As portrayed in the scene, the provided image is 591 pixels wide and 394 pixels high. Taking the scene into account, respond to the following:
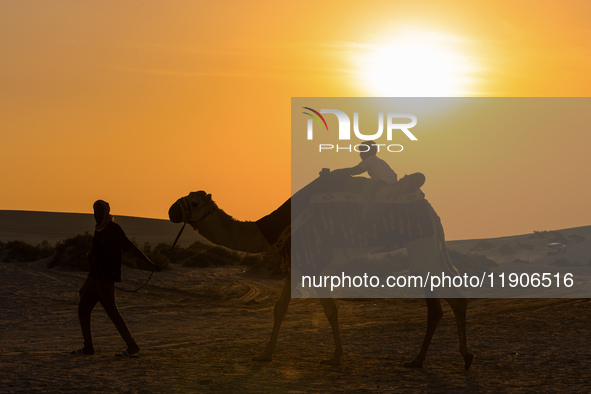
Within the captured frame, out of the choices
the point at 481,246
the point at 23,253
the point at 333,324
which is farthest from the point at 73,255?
the point at 481,246

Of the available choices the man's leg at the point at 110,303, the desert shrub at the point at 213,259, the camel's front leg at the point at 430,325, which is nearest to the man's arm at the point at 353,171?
the camel's front leg at the point at 430,325

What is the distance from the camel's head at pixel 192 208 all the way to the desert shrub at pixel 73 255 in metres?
19.3

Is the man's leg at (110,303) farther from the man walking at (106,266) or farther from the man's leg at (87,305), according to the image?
the man's leg at (87,305)

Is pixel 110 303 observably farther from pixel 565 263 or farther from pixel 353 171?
pixel 565 263

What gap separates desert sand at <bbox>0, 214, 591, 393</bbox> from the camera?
9.93m

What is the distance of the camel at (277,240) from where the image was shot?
1113 centimetres

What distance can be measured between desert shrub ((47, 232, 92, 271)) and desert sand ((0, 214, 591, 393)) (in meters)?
4.41

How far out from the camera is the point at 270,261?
111ft

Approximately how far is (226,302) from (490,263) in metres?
21.1

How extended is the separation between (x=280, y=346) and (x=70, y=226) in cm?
10374

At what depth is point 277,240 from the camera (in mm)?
11359

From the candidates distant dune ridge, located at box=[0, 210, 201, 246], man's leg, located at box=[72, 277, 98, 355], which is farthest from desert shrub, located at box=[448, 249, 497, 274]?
distant dune ridge, located at box=[0, 210, 201, 246]

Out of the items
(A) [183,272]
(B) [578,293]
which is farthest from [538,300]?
(A) [183,272]

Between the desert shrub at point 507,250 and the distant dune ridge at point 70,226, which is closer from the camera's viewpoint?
the desert shrub at point 507,250
